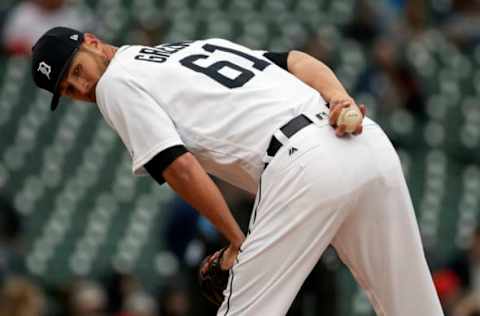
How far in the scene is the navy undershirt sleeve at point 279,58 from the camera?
5.64 m

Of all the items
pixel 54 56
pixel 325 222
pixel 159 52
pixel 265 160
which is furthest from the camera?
pixel 159 52

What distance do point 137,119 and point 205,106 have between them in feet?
0.88

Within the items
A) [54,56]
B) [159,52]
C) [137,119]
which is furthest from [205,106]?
[54,56]

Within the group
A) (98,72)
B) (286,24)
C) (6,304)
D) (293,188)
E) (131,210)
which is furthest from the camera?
(286,24)

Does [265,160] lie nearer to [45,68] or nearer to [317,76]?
[317,76]

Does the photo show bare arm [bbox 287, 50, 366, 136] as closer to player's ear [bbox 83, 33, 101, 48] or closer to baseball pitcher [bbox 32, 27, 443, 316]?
baseball pitcher [bbox 32, 27, 443, 316]

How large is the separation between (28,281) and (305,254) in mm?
5224

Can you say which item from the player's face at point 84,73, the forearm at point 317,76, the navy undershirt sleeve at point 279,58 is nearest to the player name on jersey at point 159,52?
the player's face at point 84,73

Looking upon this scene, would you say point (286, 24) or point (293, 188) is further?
point (286, 24)

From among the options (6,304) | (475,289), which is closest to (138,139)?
(6,304)

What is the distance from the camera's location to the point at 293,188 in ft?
16.8

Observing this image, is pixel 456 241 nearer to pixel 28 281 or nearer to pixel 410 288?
pixel 28 281

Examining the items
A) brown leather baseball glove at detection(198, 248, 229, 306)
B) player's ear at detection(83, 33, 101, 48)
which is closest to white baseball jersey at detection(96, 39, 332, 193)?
player's ear at detection(83, 33, 101, 48)

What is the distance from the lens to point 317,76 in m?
5.52
